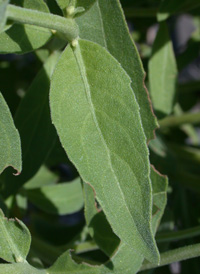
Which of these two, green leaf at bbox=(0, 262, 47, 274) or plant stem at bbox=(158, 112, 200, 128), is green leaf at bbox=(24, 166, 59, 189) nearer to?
plant stem at bbox=(158, 112, 200, 128)

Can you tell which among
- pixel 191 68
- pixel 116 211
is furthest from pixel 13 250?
pixel 191 68

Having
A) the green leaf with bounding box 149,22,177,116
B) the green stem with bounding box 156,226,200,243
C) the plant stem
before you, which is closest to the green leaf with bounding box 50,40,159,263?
the green stem with bounding box 156,226,200,243

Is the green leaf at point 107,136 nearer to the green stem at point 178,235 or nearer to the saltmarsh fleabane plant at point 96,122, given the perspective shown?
the saltmarsh fleabane plant at point 96,122

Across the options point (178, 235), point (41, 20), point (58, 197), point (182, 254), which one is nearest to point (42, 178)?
point (58, 197)

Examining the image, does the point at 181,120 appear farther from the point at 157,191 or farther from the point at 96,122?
the point at 96,122

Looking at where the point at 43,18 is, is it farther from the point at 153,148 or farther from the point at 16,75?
the point at 16,75
